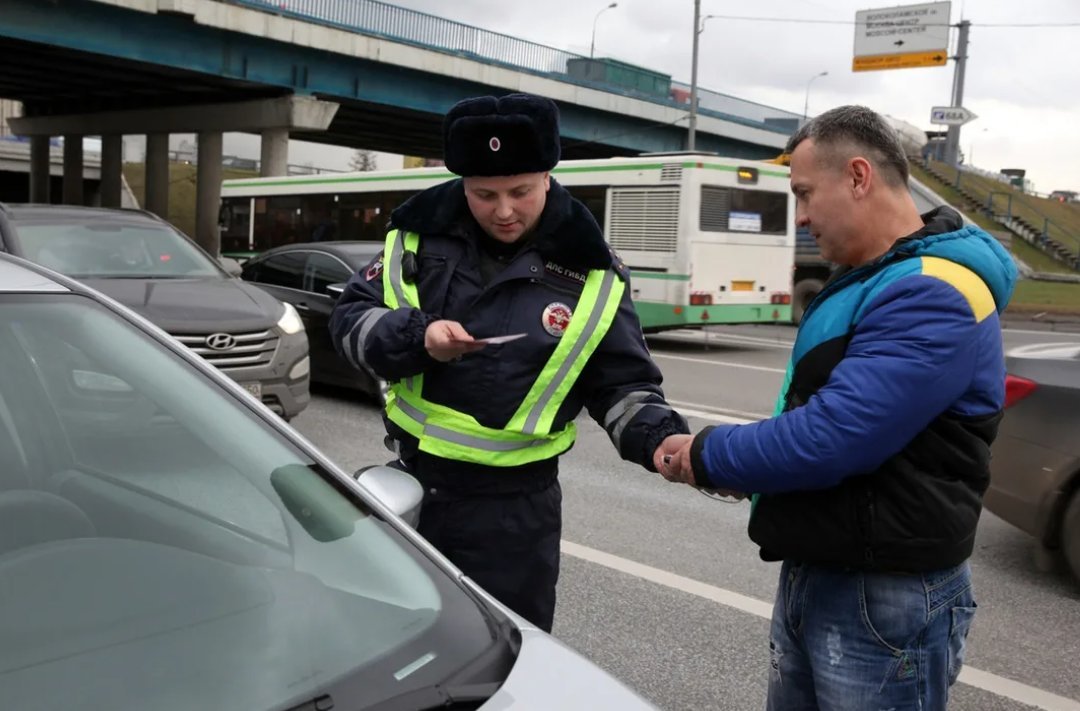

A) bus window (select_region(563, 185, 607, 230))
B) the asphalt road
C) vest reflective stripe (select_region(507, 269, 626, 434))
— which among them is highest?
bus window (select_region(563, 185, 607, 230))

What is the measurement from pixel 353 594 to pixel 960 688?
286 centimetres

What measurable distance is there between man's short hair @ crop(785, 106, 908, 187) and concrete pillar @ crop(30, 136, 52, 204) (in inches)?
1898

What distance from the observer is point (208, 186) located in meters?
33.5

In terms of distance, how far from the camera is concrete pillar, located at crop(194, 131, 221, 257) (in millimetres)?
32812

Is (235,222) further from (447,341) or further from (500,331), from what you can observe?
(447,341)

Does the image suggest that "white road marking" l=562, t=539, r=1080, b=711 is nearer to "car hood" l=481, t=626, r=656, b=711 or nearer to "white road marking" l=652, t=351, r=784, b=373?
"car hood" l=481, t=626, r=656, b=711

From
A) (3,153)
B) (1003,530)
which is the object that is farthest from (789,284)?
(3,153)

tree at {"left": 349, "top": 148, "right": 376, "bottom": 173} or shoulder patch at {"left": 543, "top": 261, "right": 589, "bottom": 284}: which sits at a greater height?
tree at {"left": 349, "top": 148, "right": 376, "bottom": 173}

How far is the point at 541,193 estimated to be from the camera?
242 cm

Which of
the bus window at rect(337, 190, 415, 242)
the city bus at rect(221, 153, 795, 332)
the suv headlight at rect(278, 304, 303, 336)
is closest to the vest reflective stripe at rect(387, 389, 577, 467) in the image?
the suv headlight at rect(278, 304, 303, 336)

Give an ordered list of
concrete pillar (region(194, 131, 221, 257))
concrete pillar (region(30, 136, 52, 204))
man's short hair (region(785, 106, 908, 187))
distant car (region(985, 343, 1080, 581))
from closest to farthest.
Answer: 1. man's short hair (region(785, 106, 908, 187))
2. distant car (region(985, 343, 1080, 581))
3. concrete pillar (region(194, 131, 221, 257))
4. concrete pillar (region(30, 136, 52, 204))

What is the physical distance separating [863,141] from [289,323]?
19.6ft

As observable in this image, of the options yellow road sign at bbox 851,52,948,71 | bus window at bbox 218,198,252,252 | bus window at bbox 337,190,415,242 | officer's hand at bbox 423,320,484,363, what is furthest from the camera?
yellow road sign at bbox 851,52,948,71

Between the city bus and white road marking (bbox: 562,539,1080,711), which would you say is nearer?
white road marking (bbox: 562,539,1080,711)
